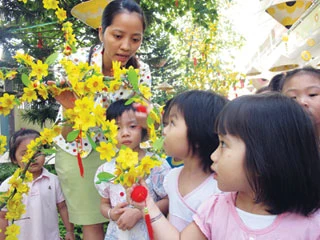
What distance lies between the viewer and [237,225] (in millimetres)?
1156

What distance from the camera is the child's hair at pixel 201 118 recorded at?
1.50 metres

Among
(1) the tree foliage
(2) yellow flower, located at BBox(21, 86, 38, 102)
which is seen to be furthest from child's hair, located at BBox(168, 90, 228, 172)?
(1) the tree foliage

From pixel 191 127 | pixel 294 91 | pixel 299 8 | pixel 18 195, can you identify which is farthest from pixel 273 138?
pixel 299 8

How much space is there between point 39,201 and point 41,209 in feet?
0.18

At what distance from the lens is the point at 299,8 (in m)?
5.18

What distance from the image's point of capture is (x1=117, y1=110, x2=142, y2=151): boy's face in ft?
5.79

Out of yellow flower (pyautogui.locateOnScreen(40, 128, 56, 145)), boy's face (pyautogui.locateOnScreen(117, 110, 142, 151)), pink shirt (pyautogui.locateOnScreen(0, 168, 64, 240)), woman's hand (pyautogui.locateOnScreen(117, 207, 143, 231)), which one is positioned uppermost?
yellow flower (pyautogui.locateOnScreen(40, 128, 56, 145))

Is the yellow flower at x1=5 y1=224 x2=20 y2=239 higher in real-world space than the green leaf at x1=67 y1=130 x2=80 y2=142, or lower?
lower

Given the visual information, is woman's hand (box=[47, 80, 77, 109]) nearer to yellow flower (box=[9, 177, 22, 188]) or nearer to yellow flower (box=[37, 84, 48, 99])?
yellow flower (box=[37, 84, 48, 99])

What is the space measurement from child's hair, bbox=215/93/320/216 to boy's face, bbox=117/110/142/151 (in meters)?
0.73

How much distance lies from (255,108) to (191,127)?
0.42 metres

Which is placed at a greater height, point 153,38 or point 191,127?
point 153,38

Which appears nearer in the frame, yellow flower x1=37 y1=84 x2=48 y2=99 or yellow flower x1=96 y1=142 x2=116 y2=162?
yellow flower x1=96 y1=142 x2=116 y2=162

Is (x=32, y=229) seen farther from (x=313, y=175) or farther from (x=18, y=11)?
(x=18, y=11)
